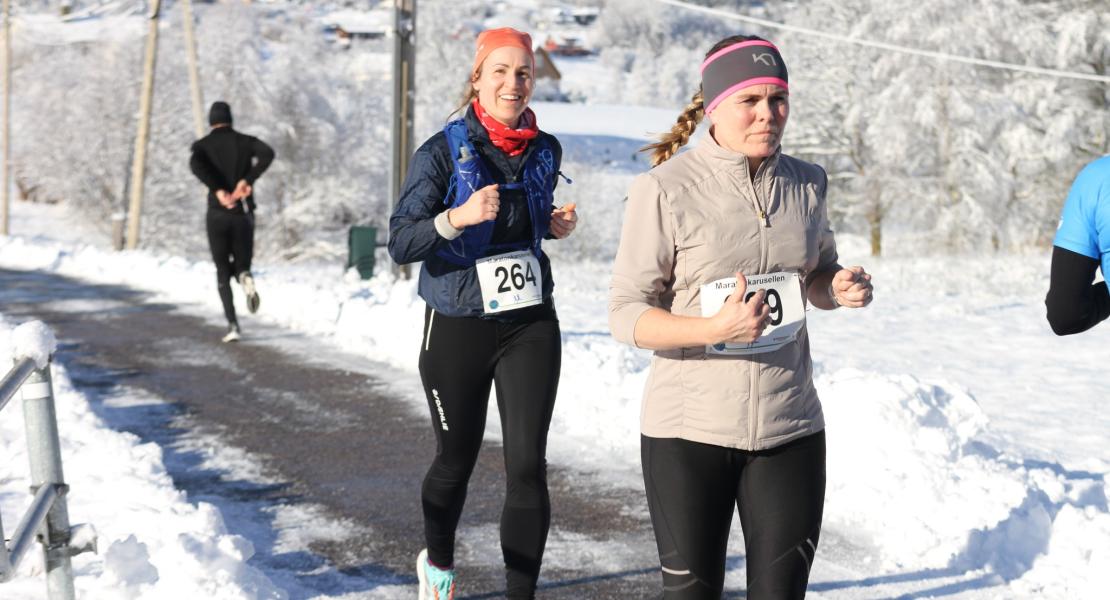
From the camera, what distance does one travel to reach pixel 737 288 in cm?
266

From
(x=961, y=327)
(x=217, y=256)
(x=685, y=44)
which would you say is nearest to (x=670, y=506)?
(x=217, y=256)

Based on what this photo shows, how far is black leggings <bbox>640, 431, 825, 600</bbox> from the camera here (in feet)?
9.50

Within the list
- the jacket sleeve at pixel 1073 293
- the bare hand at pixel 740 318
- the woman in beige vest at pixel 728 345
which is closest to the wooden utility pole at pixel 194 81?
the woman in beige vest at pixel 728 345

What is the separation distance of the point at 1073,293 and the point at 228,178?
8656mm

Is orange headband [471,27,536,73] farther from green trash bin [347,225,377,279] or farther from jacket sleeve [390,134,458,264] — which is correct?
green trash bin [347,225,377,279]

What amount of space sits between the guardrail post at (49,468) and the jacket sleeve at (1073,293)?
276 cm

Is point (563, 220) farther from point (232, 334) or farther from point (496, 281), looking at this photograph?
point (232, 334)

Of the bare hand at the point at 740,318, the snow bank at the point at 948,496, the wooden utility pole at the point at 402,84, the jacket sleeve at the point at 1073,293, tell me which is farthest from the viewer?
the wooden utility pole at the point at 402,84

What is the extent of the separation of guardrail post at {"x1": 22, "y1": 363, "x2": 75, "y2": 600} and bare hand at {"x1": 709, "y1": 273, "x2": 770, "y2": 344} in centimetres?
205

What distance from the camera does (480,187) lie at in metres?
4.04

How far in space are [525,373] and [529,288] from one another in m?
0.29

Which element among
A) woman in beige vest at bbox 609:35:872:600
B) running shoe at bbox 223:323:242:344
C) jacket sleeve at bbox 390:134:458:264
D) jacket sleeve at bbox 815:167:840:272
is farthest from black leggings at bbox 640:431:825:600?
running shoe at bbox 223:323:242:344

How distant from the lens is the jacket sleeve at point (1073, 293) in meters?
2.78

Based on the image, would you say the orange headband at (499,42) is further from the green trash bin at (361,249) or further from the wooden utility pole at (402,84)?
the green trash bin at (361,249)
